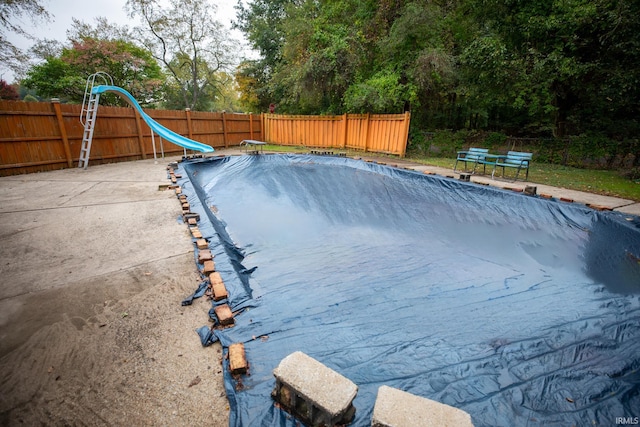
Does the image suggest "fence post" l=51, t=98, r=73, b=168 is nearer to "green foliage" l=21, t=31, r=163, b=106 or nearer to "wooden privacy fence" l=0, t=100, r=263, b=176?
"wooden privacy fence" l=0, t=100, r=263, b=176

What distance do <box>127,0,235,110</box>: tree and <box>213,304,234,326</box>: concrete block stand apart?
19943 mm

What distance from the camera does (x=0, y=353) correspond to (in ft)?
4.83

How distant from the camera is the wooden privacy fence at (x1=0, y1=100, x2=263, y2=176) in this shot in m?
5.84

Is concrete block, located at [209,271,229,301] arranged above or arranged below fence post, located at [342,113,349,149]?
below

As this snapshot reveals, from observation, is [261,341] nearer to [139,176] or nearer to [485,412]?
[485,412]

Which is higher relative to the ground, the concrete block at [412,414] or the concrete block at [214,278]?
the concrete block at [412,414]

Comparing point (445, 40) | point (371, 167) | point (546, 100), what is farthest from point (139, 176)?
point (546, 100)

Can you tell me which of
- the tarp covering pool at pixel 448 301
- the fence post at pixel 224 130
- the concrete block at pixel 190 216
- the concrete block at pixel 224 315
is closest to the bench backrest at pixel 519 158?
the tarp covering pool at pixel 448 301

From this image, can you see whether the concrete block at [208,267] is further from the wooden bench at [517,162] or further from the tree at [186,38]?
the tree at [186,38]

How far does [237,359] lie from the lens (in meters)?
1.42

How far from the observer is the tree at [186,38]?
Answer: 51.1 feet

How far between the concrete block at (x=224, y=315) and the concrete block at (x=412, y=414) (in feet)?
3.41

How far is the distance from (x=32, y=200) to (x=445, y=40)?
474 inches

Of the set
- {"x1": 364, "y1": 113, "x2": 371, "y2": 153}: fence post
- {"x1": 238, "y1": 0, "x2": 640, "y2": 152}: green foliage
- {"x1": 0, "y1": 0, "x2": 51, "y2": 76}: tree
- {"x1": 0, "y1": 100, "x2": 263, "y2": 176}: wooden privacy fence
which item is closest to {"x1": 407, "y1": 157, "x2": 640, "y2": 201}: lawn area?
{"x1": 238, "y1": 0, "x2": 640, "y2": 152}: green foliage
